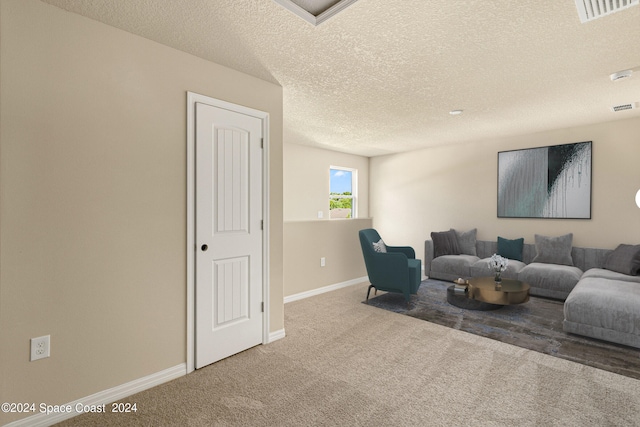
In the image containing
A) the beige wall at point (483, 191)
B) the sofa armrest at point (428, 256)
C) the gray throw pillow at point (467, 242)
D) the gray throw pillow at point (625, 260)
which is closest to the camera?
the gray throw pillow at point (625, 260)

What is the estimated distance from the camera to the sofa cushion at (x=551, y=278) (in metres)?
4.21

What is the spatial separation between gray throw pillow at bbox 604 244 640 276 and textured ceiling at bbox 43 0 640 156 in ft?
5.80

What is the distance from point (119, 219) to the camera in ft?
7.26

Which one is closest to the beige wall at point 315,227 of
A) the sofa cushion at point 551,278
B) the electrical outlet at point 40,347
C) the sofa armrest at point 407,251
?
the sofa armrest at point 407,251

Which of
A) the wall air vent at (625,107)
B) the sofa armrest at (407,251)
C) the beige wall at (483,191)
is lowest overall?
the sofa armrest at (407,251)

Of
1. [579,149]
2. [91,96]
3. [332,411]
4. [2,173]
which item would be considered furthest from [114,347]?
[579,149]

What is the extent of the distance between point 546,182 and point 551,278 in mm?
1599

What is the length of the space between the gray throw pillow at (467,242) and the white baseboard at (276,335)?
385 cm

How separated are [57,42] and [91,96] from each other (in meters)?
0.34

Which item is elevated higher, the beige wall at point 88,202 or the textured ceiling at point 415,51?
the textured ceiling at point 415,51

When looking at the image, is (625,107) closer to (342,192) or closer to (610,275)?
(610,275)

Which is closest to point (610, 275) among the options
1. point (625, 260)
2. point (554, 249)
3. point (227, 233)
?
point (625, 260)

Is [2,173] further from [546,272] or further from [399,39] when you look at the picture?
[546,272]

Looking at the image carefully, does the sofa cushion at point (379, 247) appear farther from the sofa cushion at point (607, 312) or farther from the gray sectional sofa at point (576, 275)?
the sofa cushion at point (607, 312)
